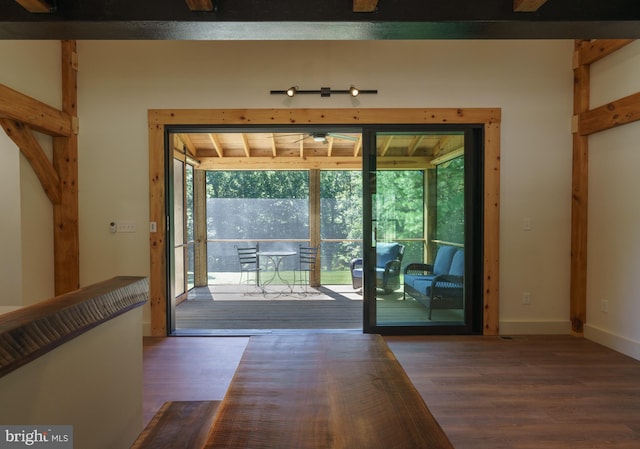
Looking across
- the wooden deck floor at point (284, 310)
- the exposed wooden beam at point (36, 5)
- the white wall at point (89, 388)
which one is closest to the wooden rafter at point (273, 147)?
the wooden deck floor at point (284, 310)

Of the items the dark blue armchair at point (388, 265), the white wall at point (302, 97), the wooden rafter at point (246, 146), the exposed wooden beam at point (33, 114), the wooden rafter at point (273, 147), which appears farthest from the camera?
the wooden rafter at point (273, 147)

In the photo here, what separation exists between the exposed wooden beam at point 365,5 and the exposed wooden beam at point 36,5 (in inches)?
55.7

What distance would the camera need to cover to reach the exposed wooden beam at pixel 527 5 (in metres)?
1.57

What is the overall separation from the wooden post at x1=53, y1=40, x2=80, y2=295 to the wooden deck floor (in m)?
1.28

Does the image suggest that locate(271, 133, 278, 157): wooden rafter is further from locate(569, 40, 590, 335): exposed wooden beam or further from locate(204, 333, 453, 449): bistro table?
locate(204, 333, 453, 449): bistro table

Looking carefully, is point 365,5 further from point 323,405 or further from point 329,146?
point 329,146

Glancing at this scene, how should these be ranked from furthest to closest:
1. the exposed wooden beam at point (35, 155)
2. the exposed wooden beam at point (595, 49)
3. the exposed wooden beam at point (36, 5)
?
the exposed wooden beam at point (595, 49) → the exposed wooden beam at point (35, 155) → the exposed wooden beam at point (36, 5)

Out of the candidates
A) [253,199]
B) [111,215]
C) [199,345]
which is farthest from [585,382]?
[253,199]

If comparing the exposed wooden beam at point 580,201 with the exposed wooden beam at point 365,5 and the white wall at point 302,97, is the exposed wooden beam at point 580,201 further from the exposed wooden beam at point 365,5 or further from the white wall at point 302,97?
the exposed wooden beam at point 365,5

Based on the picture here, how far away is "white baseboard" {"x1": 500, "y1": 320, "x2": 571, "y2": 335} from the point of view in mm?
3650

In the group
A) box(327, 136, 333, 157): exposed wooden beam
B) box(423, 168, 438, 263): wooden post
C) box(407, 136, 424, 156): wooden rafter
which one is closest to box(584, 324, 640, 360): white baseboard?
box(423, 168, 438, 263): wooden post

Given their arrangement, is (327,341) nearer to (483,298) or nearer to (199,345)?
(199,345)

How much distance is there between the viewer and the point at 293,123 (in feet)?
11.9

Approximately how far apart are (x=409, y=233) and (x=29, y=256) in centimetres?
372
